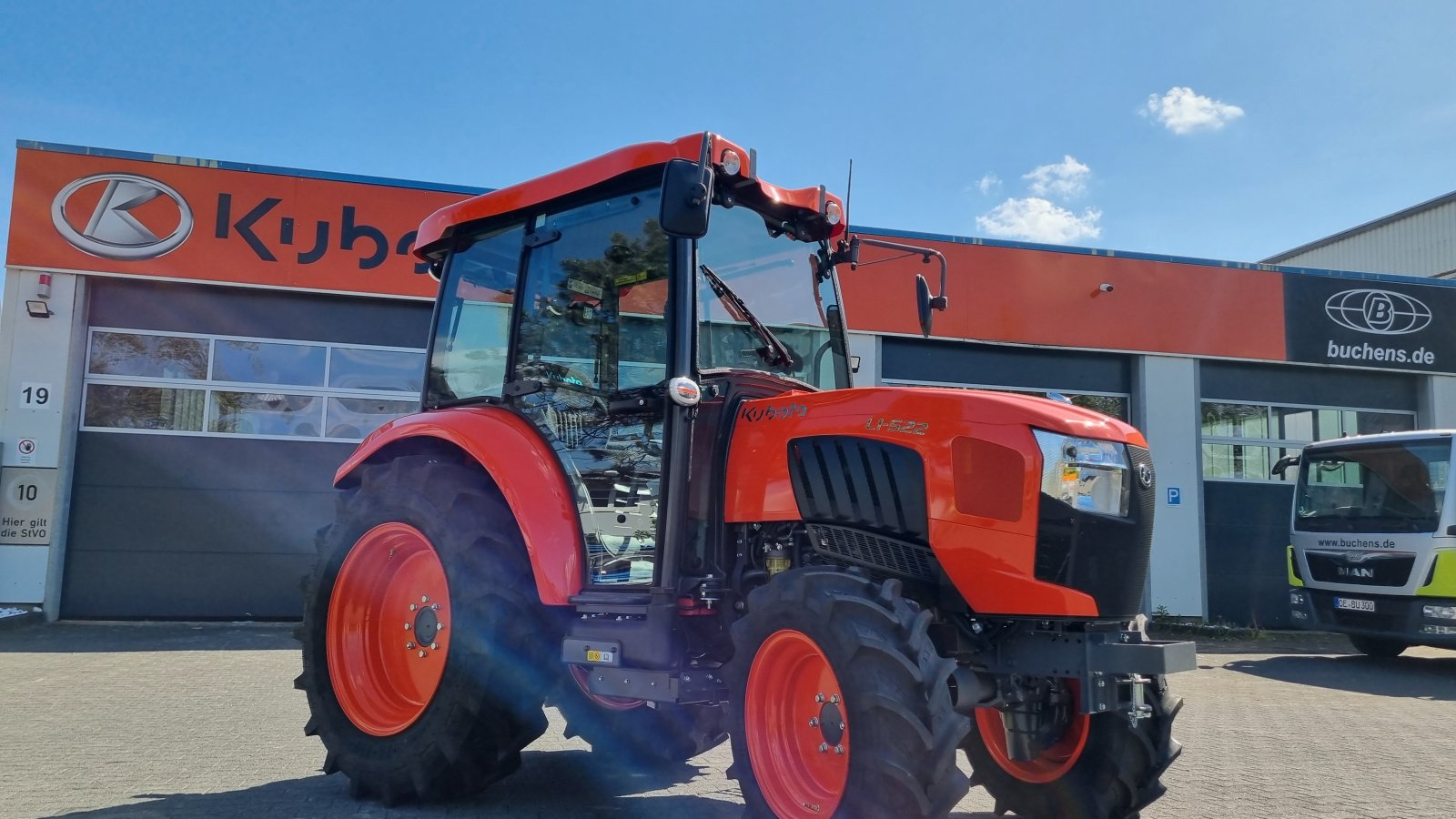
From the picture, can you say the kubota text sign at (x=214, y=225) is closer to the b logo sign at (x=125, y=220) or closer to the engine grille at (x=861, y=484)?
the b logo sign at (x=125, y=220)

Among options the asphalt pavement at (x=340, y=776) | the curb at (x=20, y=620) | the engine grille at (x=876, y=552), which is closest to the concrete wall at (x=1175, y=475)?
the asphalt pavement at (x=340, y=776)

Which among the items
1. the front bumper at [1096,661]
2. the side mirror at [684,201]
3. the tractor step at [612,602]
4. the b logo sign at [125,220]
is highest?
the b logo sign at [125,220]

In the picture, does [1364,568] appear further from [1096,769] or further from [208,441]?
[208,441]

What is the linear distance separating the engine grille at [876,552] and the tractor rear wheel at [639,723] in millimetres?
1105

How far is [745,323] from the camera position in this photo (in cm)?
431

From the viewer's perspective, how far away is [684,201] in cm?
364

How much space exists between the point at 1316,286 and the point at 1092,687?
13.4m

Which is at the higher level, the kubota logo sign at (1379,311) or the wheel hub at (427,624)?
the kubota logo sign at (1379,311)

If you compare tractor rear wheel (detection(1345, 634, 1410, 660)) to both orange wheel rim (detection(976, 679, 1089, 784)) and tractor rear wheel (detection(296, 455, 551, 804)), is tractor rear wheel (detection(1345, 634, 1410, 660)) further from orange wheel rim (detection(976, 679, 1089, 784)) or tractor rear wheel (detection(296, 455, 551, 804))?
tractor rear wheel (detection(296, 455, 551, 804))

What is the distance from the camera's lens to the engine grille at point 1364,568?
10.2 metres

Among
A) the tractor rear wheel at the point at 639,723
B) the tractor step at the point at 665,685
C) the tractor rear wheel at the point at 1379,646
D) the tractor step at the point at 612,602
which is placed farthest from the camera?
the tractor rear wheel at the point at 1379,646

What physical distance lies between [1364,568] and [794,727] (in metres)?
9.52

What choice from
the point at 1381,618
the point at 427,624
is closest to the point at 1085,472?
the point at 427,624

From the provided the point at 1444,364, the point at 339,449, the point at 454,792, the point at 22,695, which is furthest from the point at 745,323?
the point at 1444,364
